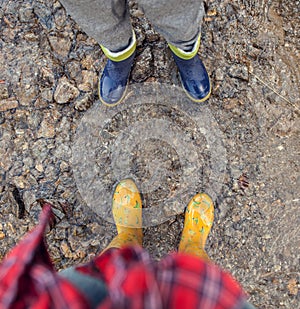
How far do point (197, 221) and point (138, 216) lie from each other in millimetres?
239

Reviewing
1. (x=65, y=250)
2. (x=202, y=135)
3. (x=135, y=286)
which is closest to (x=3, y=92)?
(x=65, y=250)

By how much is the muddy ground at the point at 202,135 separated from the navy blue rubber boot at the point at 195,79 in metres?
0.06

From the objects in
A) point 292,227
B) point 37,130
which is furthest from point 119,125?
point 292,227

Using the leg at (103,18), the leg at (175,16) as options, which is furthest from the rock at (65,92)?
the leg at (175,16)

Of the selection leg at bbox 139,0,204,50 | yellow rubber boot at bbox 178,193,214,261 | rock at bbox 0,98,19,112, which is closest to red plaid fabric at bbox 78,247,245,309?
leg at bbox 139,0,204,50

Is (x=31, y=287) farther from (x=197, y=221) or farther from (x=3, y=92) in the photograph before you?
(x=3, y=92)

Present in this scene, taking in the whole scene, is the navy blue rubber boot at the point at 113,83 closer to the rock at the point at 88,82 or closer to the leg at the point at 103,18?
the rock at the point at 88,82

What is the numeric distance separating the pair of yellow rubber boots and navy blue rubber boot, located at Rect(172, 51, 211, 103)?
1.31ft

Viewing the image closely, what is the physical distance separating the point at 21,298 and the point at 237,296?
366mm

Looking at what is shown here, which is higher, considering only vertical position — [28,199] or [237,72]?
[237,72]

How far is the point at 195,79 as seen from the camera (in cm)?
147

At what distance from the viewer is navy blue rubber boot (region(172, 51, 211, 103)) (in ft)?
4.73

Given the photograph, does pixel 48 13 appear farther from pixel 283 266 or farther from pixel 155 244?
pixel 283 266

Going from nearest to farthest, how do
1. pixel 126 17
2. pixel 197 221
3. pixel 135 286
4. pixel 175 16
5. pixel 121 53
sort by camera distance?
pixel 135 286
pixel 175 16
pixel 126 17
pixel 121 53
pixel 197 221
